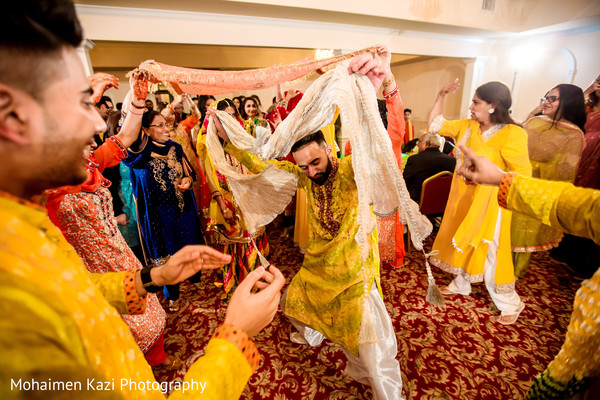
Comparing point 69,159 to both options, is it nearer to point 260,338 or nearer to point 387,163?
point 387,163

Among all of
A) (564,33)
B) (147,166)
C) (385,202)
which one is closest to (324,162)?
(385,202)

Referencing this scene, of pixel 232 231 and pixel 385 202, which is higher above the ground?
pixel 385 202

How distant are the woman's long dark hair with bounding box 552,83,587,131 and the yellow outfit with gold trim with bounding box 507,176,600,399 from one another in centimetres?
237

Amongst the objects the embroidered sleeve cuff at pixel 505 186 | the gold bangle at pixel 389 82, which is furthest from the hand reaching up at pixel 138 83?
the embroidered sleeve cuff at pixel 505 186

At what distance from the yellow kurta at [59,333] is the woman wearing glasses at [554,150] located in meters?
2.95

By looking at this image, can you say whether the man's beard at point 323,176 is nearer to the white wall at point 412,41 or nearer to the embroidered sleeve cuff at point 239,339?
the embroidered sleeve cuff at point 239,339

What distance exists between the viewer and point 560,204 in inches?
36.3

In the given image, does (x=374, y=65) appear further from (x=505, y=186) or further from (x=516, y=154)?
(x=516, y=154)

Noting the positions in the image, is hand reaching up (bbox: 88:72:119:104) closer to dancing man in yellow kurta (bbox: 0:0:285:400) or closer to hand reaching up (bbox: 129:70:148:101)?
hand reaching up (bbox: 129:70:148:101)

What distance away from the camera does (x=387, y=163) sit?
123 cm

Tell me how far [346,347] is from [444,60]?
9715 mm

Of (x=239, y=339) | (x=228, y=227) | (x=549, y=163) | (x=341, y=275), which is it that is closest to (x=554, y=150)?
(x=549, y=163)

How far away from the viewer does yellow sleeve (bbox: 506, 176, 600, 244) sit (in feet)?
2.73

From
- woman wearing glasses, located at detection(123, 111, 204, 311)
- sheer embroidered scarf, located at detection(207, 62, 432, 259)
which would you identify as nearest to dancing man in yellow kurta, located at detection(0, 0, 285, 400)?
sheer embroidered scarf, located at detection(207, 62, 432, 259)
